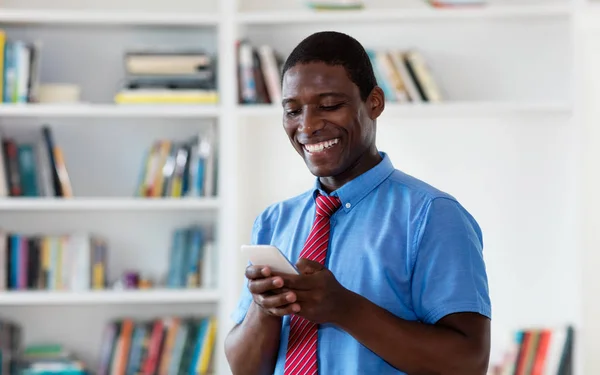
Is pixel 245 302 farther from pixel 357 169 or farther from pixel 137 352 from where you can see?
pixel 137 352

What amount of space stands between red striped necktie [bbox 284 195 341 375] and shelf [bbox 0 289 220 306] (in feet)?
6.14

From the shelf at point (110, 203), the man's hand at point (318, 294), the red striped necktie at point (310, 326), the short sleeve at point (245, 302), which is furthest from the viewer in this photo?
the shelf at point (110, 203)

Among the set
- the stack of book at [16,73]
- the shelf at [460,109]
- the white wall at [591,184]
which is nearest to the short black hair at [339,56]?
the shelf at [460,109]

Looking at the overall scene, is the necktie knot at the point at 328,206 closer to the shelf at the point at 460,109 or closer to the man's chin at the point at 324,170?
the man's chin at the point at 324,170

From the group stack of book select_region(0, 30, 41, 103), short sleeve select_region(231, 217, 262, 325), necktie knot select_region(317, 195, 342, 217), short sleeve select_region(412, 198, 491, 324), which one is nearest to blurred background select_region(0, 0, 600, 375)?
stack of book select_region(0, 30, 41, 103)

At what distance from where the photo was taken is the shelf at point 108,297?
10.3 ft

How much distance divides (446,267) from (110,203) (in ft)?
7.10

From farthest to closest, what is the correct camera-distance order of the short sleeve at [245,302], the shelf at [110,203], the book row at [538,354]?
the shelf at [110,203], the book row at [538,354], the short sleeve at [245,302]

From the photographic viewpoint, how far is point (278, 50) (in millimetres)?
3385

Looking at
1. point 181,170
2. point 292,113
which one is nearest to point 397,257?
point 292,113

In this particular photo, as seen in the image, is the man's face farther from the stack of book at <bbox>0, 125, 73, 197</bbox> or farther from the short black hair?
the stack of book at <bbox>0, 125, 73, 197</bbox>

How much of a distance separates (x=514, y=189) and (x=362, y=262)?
2.18 metres

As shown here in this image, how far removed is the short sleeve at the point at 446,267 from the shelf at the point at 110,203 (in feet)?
6.54

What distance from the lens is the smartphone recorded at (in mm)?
1187
